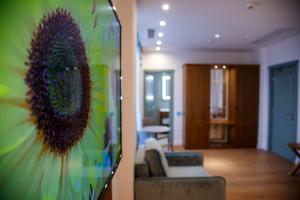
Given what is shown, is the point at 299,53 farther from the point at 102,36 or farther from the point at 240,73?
the point at 102,36

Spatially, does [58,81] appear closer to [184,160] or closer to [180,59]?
[184,160]

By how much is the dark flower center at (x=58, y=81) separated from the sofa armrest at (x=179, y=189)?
69.1 inches

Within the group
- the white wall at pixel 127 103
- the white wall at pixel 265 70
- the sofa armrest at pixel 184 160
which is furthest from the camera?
the white wall at pixel 265 70

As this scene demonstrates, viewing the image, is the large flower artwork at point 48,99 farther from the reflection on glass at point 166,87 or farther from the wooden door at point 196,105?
the reflection on glass at point 166,87

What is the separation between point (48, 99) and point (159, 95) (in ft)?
19.9

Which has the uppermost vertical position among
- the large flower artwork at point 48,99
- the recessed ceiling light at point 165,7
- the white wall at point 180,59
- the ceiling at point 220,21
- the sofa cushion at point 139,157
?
the ceiling at point 220,21

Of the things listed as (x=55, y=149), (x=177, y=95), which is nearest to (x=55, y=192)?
(x=55, y=149)

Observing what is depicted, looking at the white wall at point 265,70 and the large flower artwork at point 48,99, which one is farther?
the white wall at point 265,70

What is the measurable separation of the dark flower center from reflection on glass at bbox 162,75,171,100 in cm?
574

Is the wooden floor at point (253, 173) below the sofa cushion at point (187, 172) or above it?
below

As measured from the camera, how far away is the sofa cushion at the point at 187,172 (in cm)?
299

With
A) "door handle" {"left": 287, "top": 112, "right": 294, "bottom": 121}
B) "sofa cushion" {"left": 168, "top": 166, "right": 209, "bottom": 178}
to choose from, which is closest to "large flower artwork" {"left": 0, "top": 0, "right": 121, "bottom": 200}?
"sofa cushion" {"left": 168, "top": 166, "right": 209, "bottom": 178}

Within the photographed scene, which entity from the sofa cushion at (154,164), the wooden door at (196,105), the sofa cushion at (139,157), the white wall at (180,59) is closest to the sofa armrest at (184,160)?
the sofa cushion at (139,157)

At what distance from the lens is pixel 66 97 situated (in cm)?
70
